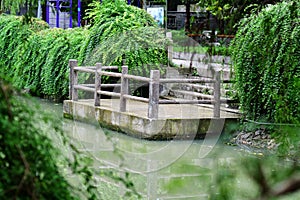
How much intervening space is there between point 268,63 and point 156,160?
6.77 ft

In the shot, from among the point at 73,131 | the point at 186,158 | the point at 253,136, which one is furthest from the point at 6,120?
the point at 73,131

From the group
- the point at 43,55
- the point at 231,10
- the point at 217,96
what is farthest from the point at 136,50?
the point at 231,10

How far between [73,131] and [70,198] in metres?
9.87

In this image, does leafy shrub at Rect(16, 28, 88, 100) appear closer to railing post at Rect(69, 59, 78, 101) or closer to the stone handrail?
railing post at Rect(69, 59, 78, 101)

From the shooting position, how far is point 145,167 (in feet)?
29.8

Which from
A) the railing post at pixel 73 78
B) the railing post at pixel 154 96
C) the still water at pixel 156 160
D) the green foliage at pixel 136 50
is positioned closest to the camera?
the still water at pixel 156 160

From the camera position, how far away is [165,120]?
35.8 ft

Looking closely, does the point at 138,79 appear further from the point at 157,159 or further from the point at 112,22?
the point at 112,22

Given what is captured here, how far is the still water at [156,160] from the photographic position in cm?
745

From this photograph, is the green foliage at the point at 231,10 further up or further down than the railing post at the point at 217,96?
further up

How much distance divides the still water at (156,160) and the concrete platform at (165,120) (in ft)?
0.45

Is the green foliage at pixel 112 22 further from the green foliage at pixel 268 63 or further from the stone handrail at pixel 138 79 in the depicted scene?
the green foliage at pixel 268 63

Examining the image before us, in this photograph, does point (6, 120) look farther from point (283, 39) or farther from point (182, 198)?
point (283, 39)

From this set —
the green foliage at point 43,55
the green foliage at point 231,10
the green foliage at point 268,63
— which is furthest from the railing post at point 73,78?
the green foliage at point 231,10
